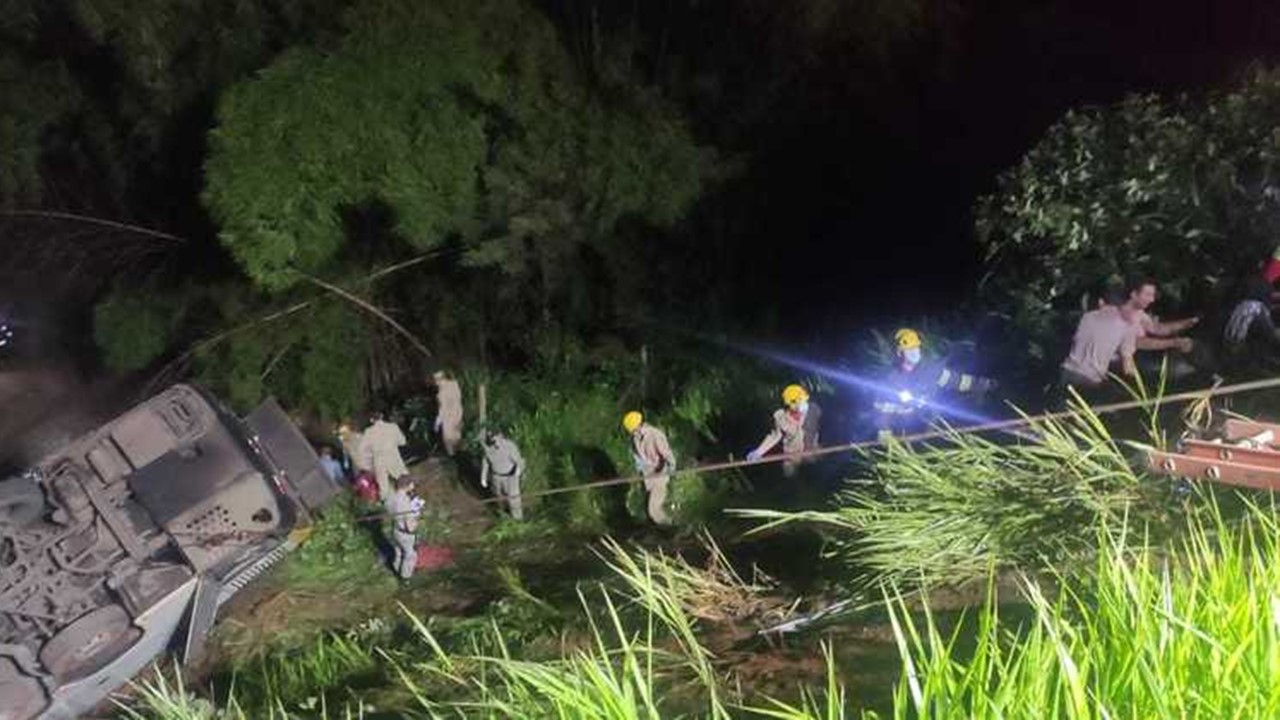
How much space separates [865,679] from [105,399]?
906 cm

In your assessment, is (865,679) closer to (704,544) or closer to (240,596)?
(704,544)

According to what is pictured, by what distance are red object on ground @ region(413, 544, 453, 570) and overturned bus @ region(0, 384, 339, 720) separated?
121 cm

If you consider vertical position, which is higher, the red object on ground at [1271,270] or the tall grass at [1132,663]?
the tall grass at [1132,663]

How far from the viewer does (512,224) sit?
8.77m

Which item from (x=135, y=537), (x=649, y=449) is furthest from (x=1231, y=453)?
(x=135, y=537)

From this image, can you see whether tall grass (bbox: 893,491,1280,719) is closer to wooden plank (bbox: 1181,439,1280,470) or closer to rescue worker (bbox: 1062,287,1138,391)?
wooden plank (bbox: 1181,439,1280,470)

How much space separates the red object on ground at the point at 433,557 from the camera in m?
9.22

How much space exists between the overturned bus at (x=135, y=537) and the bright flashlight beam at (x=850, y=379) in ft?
11.1

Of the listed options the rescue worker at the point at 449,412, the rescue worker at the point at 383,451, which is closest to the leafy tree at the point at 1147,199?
the rescue worker at the point at 383,451

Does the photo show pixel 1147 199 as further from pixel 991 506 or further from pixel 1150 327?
pixel 991 506

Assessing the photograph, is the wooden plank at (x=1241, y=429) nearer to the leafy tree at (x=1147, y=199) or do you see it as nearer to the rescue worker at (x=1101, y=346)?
the rescue worker at (x=1101, y=346)

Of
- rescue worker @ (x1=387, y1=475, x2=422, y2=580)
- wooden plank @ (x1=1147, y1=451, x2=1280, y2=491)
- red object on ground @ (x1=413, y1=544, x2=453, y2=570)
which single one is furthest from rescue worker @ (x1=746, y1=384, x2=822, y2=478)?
wooden plank @ (x1=1147, y1=451, x2=1280, y2=491)

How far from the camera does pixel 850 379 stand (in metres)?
8.72

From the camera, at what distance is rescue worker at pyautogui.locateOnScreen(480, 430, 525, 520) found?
30.4 feet
